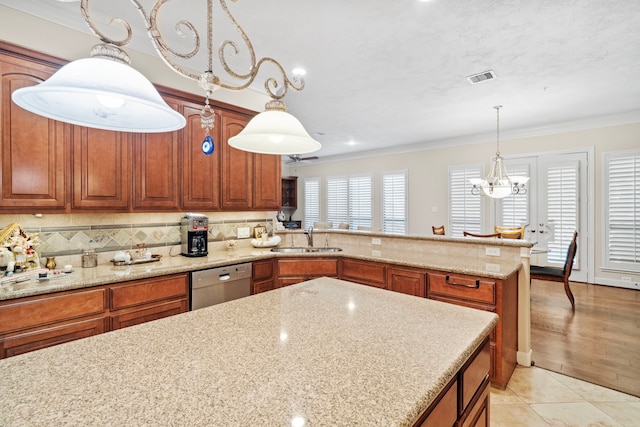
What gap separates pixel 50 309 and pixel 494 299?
2908mm

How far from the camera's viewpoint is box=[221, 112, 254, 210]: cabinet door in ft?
10.6

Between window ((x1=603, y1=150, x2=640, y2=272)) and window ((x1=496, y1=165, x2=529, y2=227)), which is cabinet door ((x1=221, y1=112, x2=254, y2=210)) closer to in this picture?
window ((x1=496, y1=165, x2=529, y2=227))

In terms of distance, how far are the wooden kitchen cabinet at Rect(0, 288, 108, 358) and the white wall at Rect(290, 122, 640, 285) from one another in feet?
20.4

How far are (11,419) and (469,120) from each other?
230 inches

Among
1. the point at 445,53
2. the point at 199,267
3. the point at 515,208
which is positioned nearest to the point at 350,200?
the point at 515,208

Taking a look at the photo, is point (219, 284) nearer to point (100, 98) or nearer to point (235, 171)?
point (235, 171)

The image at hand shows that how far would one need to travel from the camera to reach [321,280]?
6.18ft

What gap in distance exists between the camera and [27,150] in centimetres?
209

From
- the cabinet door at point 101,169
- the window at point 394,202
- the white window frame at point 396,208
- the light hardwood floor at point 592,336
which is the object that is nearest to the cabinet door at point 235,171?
the cabinet door at point 101,169

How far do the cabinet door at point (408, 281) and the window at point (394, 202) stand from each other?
461cm

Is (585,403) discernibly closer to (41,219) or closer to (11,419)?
(11,419)

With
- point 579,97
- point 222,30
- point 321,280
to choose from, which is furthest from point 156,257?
point 579,97

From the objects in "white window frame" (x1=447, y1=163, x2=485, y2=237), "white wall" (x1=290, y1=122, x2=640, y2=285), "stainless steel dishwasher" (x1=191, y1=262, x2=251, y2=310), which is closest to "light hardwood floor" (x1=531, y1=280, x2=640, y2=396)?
"white wall" (x1=290, y1=122, x2=640, y2=285)

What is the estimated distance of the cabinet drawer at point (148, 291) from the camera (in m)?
2.08
